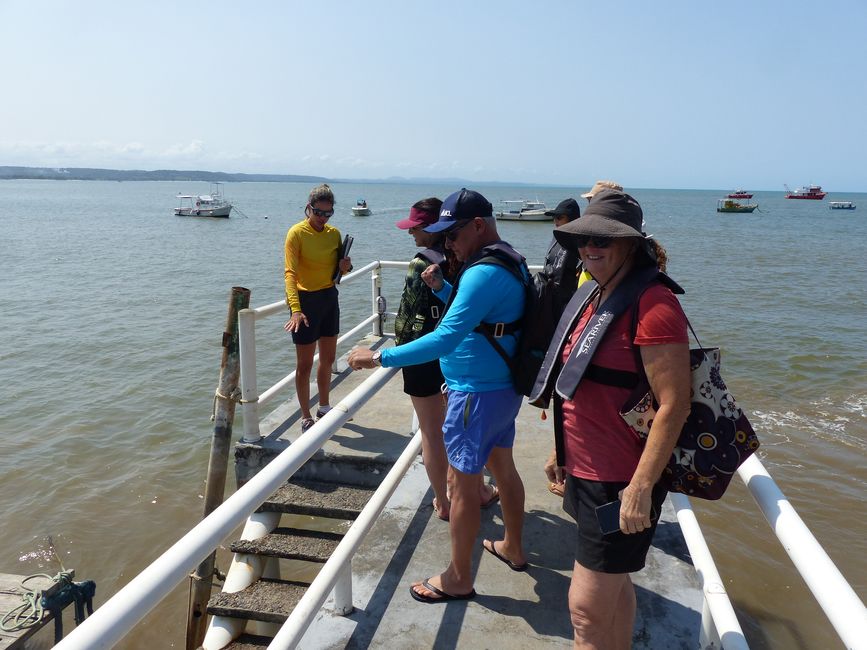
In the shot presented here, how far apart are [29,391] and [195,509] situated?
5670 mm

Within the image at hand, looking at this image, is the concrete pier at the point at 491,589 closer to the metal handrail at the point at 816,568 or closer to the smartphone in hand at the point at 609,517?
the smartphone in hand at the point at 609,517

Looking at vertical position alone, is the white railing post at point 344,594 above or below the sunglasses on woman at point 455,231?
below

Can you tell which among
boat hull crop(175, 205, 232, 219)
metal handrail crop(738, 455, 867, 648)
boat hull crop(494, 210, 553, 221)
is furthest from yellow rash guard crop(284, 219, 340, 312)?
boat hull crop(494, 210, 553, 221)

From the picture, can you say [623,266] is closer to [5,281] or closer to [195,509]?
[195,509]

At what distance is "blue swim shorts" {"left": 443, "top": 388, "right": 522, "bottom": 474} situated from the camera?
268cm

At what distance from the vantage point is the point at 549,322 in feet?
8.70

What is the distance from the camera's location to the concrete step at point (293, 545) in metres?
4.12

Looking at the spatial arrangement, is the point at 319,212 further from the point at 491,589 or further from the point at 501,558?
the point at 491,589

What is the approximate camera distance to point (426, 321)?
10.9 feet

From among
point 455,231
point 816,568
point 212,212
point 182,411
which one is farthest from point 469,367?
point 212,212

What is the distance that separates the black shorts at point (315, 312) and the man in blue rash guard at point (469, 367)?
244 cm

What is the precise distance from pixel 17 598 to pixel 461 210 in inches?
164

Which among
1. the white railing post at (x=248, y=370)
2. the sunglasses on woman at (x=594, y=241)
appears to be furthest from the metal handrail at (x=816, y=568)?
the white railing post at (x=248, y=370)

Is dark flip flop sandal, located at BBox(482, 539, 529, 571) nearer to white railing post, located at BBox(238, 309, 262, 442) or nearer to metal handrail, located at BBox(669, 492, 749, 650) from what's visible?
metal handrail, located at BBox(669, 492, 749, 650)
